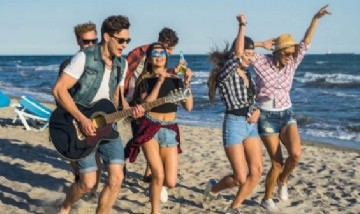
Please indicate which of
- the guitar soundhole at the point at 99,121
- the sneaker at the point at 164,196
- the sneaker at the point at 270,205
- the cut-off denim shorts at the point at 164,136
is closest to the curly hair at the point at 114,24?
the guitar soundhole at the point at 99,121

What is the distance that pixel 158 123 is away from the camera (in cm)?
543

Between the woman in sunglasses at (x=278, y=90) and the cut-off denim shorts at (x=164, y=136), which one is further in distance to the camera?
the woman in sunglasses at (x=278, y=90)

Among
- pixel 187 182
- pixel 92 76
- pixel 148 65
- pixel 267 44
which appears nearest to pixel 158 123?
pixel 148 65

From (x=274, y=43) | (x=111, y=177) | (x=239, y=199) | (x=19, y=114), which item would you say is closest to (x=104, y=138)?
(x=111, y=177)

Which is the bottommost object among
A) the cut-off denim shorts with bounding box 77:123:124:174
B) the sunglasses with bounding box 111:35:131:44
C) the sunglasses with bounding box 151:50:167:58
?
the cut-off denim shorts with bounding box 77:123:124:174

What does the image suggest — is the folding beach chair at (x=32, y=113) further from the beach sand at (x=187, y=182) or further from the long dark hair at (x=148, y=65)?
the long dark hair at (x=148, y=65)

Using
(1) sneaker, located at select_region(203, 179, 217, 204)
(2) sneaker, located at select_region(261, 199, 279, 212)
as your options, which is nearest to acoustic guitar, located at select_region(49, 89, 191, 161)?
(1) sneaker, located at select_region(203, 179, 217, 204)

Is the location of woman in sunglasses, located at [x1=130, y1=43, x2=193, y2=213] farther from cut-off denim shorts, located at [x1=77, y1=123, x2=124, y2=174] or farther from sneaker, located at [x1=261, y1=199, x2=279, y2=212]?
sneaker, located at [x1=261, y1=199, x2=279, y2=212]

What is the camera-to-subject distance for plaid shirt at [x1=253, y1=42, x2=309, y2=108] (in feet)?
19.6

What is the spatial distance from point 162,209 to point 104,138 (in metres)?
1.71

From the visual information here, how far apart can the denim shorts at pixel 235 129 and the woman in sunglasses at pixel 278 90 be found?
54 centimetres

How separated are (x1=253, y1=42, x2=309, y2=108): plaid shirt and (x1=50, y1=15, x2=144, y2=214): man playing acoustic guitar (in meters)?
1.58

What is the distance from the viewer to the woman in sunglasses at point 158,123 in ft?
17.7

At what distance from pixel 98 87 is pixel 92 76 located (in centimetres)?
14
